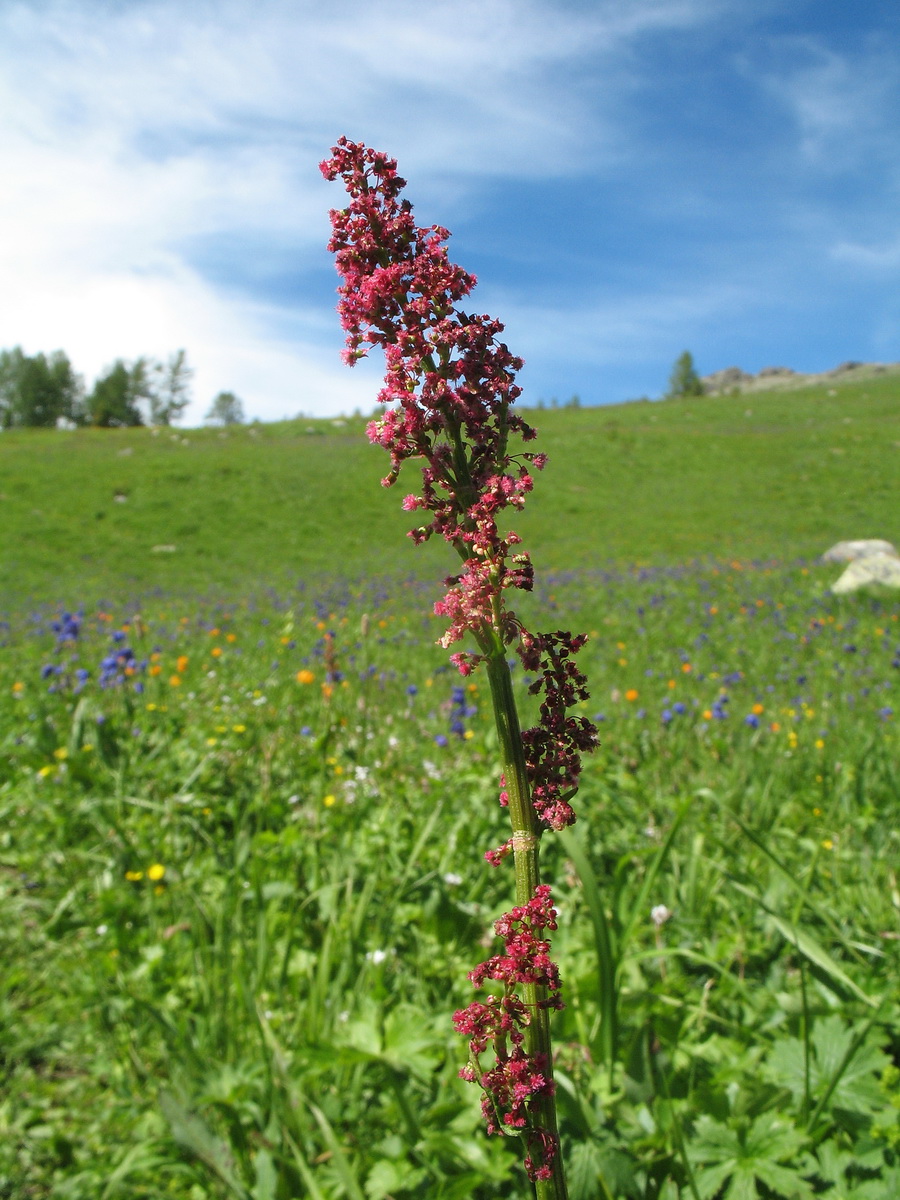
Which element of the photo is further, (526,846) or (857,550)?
(857,550)

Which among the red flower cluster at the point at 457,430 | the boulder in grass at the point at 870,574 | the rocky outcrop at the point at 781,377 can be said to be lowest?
the boulder in grass at the point at 870,574

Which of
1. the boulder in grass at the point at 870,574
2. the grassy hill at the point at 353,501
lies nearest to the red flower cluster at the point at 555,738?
the boulder in grass at the point at 870,574

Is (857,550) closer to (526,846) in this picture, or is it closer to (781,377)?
(526,846)

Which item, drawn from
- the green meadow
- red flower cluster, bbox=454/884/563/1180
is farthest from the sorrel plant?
the green meadow

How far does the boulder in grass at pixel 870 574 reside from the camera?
525 inches

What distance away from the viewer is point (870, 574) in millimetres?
13547

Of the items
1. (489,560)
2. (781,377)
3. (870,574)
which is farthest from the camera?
(781,377)

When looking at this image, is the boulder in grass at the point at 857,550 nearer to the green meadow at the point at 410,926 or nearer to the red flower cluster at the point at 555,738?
the green meadow at the point at 410,926

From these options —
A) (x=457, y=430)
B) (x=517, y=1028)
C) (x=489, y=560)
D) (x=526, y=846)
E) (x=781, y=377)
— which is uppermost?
(x=781, y=377)

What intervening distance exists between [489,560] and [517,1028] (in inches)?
19.5

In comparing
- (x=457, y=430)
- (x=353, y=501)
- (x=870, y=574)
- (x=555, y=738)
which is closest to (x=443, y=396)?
(x=457, y=430)

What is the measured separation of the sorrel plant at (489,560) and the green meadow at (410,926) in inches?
39.2

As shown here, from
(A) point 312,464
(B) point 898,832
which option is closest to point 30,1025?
(B) point 898,832

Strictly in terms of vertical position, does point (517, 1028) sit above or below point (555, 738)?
below
